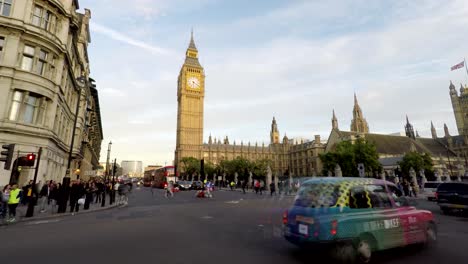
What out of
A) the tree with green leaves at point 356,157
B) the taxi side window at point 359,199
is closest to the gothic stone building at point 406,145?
the tree with green leaves at point 356,157

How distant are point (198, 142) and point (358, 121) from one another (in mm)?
69833

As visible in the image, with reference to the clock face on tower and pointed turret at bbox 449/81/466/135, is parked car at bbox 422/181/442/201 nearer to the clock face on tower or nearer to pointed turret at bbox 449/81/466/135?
the clock face on tower

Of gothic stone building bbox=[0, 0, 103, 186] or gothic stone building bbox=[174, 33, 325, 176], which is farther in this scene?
gothic stone building bbox=[174, 33, 325, 176]

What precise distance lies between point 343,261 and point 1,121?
72.9 ft

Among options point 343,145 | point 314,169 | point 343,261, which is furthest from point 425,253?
point 314,169

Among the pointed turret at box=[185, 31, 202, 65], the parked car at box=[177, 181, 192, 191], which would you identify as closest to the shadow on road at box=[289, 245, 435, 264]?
the parked car at box=[177, 181, 192, 191]

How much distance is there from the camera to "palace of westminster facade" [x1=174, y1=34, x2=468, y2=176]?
285 ft

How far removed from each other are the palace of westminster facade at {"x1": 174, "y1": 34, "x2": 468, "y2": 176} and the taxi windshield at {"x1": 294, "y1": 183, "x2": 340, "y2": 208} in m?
81.7

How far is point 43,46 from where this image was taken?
767 inches

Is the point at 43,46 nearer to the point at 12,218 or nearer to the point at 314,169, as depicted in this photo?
the point at 12,218

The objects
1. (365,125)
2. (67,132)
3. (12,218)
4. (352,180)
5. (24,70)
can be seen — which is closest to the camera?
(352,180)

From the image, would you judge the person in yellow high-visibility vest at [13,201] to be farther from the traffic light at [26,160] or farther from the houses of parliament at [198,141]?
the houses of parliament at [198,141]

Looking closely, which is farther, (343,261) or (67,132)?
(67,132)

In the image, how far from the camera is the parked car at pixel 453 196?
41.3 ft
